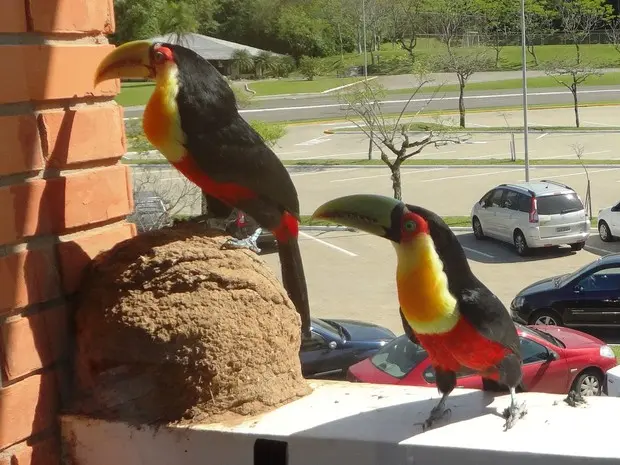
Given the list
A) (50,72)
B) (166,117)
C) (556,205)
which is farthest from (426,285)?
(556,205)

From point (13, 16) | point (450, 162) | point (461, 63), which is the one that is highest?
point (461, 63)

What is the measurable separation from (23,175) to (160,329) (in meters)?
0.46

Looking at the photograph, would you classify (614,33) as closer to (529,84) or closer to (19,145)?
(529,84)

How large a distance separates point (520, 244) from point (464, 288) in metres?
13.3

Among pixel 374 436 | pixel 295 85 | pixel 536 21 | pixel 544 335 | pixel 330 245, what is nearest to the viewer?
pixel 374 436

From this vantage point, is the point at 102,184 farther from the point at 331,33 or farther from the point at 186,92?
the point at 331,33

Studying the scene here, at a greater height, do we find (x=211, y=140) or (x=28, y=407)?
(x=211, y=140)

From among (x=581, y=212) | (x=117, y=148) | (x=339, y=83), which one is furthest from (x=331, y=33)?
(x=117, y=148)

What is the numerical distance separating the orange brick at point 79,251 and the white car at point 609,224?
556 inches

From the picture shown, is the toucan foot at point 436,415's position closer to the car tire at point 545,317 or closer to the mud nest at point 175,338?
the mud nest at point 175,338

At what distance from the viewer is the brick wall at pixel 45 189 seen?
1.74 meters

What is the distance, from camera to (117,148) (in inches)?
81.4

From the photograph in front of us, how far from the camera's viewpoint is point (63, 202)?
74.5 inches

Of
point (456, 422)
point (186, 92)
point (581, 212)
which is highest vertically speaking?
point (186, 92)
